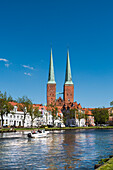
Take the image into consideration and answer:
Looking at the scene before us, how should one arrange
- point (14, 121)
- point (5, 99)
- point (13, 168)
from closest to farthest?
point (13, 168)
point (5, 99)
point (14, 121)

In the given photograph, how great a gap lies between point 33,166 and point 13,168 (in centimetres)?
221

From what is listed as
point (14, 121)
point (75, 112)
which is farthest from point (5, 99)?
point (75, 112)

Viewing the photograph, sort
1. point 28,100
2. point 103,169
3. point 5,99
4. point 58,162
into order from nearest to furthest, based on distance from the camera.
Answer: point 103,169 < point 58,162 < point 5,99 < point 28,100

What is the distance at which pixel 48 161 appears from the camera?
2980cm

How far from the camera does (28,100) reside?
12688 centimetres

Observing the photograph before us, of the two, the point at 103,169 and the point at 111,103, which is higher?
→ the point at 111,103

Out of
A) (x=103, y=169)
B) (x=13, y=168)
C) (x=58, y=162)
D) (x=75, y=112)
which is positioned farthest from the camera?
(x=75, y=112)

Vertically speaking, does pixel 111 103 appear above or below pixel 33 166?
above

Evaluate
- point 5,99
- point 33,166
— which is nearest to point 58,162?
point 33,166

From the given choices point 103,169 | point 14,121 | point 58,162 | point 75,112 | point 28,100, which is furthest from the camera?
point 75,112

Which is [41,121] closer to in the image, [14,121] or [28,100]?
[14,121]

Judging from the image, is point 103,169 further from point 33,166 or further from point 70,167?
point 33,166

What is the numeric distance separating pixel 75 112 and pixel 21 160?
141 m

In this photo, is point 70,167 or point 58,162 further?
point 58,162
